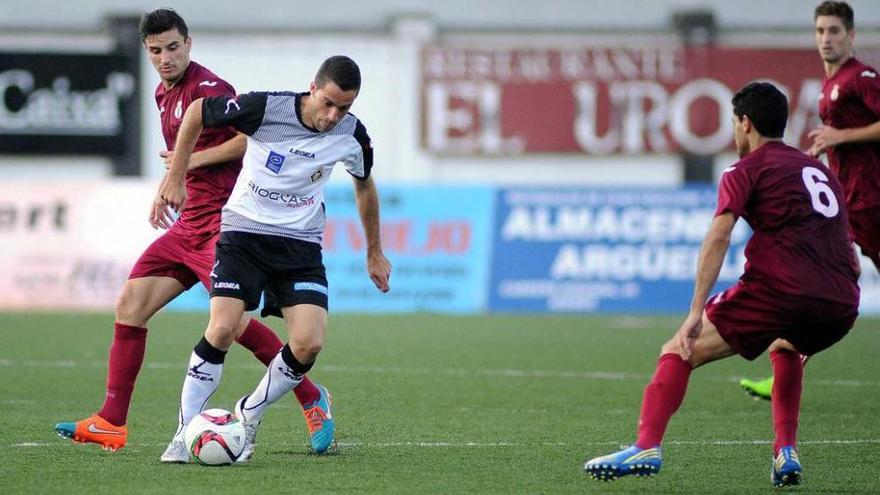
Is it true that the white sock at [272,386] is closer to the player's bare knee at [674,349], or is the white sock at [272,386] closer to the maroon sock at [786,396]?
the player's bare knee at [674,349]

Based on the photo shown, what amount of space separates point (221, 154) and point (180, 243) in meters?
0.52

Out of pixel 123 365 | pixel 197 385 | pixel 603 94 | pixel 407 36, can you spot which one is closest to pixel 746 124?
pixel 197 385

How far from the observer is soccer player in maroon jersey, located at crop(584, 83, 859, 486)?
615cm

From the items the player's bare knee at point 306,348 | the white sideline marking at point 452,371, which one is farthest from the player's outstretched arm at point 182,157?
the white sideline marking at point 452,371

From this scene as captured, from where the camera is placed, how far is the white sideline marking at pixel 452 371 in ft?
37.0

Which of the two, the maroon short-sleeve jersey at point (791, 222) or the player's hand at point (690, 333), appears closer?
the player's hand at point (690, 333)

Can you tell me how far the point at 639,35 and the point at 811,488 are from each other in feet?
66.4

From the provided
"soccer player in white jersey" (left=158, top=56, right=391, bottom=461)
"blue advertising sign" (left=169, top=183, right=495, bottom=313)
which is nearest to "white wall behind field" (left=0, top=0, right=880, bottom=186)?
"blue advertising sign" (left=169, top=183, right=495, bottom=313)

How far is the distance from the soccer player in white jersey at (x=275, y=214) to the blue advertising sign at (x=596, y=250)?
1143 centimetres

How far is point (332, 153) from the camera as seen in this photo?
7.14m

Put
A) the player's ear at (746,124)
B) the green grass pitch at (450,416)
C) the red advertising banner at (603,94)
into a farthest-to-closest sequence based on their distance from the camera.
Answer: the red advertising banner at (603,94)
the green grass pitch at (450,416)
the player's ear at (746,124)

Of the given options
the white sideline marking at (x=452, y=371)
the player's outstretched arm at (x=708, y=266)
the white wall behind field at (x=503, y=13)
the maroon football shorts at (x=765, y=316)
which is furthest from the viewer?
the white wall behind field at (x=503, y=13)

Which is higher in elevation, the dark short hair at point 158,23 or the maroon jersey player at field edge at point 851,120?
the dark short hair at point 158,23

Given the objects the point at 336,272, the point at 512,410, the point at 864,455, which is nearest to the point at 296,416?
the point at 512,410
